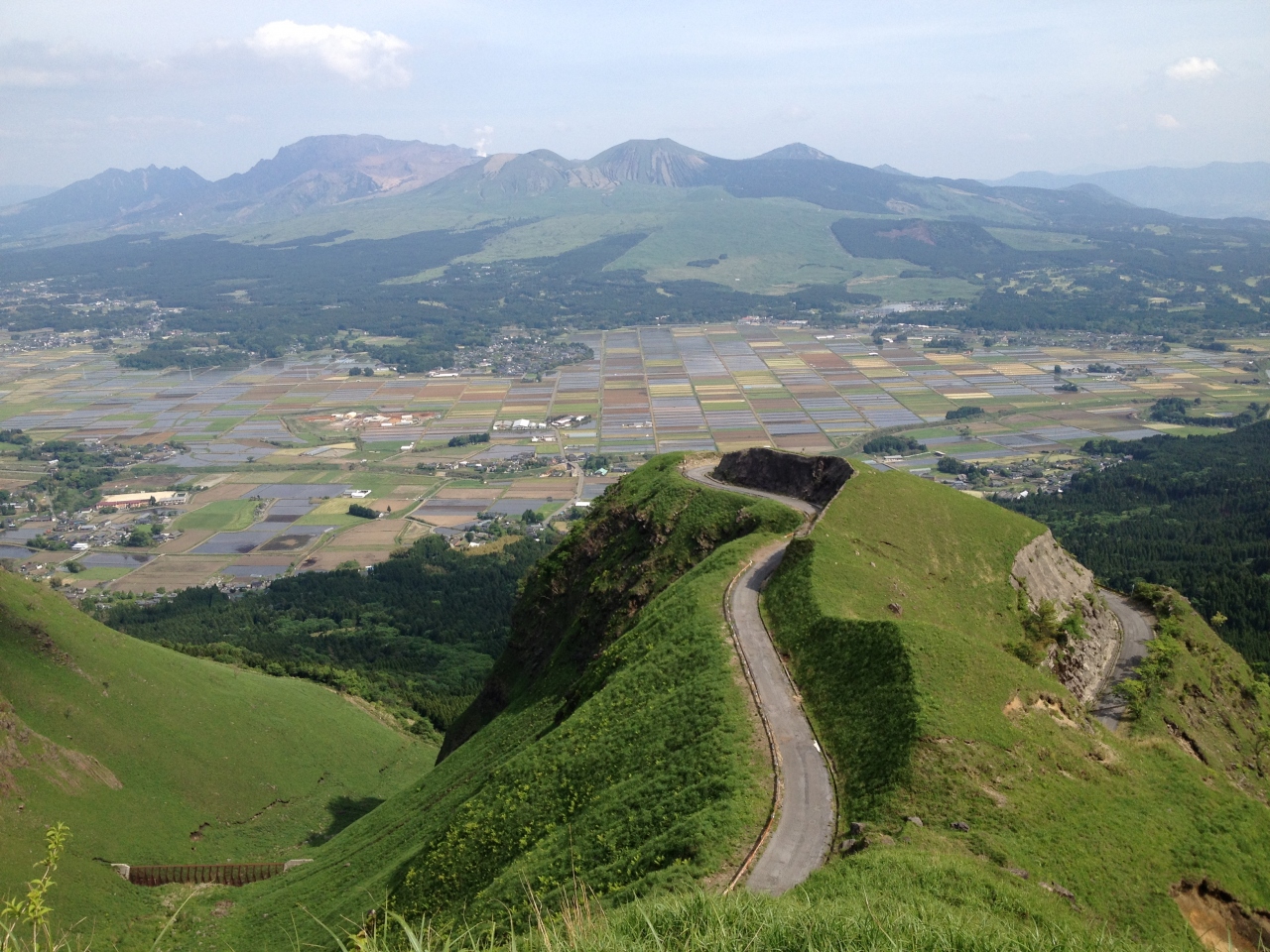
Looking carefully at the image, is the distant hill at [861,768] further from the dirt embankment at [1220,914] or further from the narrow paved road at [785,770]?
the narrow paved road at [785,770]

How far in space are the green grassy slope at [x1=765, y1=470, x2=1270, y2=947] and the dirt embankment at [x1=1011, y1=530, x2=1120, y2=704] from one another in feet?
9.52

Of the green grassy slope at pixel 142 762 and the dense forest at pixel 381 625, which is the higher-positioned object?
the green grassy slope at pixel 142 762

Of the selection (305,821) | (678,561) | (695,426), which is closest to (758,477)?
(678,561)

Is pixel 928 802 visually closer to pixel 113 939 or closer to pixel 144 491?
pixel 113 939

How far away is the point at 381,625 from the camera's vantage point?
114375 mm

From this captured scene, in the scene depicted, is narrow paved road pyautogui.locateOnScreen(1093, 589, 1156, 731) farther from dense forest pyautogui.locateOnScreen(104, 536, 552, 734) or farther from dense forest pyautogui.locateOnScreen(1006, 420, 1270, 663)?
dense forest pyautogui.locateOnScreen(104, 536, 552, 734)

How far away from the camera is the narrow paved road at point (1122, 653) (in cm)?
4539

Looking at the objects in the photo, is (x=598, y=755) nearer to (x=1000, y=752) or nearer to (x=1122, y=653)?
(x=1000, y=752)

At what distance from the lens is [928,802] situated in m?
28.0

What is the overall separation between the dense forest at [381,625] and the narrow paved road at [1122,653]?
180ft

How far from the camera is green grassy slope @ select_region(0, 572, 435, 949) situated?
5156 cm

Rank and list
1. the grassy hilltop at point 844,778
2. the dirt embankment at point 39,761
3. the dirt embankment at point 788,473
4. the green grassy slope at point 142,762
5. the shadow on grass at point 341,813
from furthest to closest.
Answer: the shadow on grass at point 341,813
the dirt embankment at point 788,473
the dirt embankment at point 39,761
the green grassy slope at point 142,762
the grassy hilltop at point 844,778

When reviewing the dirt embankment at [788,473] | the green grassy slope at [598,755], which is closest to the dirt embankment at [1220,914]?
the green grassy slope at [598,755]

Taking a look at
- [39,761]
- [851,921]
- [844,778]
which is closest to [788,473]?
[844,778]
